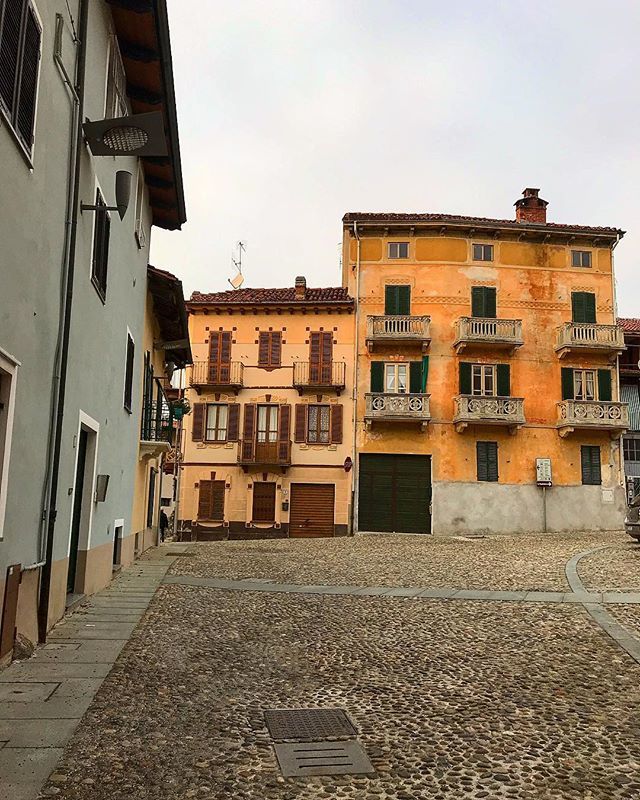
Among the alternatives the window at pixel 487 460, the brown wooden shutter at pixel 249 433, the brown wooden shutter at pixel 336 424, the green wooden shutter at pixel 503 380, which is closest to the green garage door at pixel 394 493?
the brown wooden shutter at pixel 336 424

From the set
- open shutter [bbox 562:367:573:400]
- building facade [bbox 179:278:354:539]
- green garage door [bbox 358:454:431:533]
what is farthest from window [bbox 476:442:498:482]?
building facade [bbox 179:278:354:539]

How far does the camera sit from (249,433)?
31.6 metres

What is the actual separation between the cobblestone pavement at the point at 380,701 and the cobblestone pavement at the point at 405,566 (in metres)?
2.50

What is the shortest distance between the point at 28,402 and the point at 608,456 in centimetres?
2932

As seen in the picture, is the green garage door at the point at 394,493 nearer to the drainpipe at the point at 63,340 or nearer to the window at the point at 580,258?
the window at the point at 580,258

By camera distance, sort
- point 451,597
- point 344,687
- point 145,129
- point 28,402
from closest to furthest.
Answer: point 344,687 < point 28,402 < point 145,129 < point 451,597

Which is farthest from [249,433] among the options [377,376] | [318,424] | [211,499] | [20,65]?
[20,65]

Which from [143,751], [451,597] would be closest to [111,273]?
[451,597]

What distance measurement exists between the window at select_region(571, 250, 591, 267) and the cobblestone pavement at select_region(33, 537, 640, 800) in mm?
25936

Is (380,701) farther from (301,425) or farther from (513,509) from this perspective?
(513,509)

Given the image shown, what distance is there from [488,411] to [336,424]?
6464 mm

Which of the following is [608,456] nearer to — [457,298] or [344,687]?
[457,298]

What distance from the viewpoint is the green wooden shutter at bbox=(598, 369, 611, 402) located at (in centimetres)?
3148

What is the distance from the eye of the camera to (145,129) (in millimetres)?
7992
